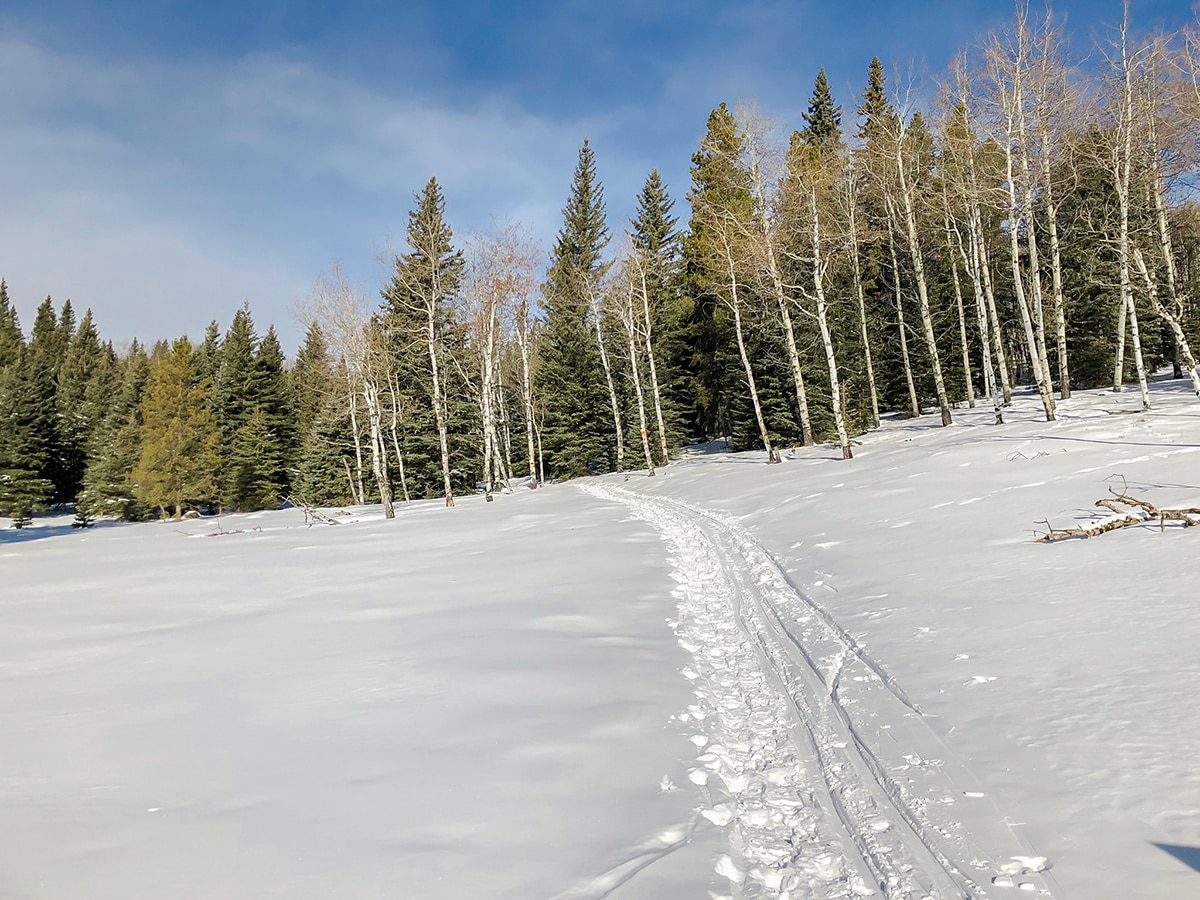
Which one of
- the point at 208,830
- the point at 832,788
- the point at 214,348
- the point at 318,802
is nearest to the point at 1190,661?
the point at 832,788

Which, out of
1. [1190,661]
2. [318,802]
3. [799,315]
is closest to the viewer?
[318,802]

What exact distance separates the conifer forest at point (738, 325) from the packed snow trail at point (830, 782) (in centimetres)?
1347

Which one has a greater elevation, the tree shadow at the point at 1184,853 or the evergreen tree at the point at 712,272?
the evergreen tree at the point at 712,272

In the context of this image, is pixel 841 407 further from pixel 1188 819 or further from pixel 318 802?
pixel 318 802

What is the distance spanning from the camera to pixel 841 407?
69.4 ft

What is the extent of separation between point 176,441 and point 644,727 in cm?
3966

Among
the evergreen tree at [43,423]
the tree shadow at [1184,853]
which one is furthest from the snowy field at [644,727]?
the evergreen tree at [43,423]

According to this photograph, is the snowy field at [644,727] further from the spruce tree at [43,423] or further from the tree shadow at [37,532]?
the spruce tree at [43,423]

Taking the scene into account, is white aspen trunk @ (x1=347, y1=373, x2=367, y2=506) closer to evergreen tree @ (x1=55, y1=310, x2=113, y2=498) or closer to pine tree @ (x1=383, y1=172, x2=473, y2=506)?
pine tree @ (x1=383, y1=172, x2=473, y2=506)

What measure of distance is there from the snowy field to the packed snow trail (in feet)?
0.07

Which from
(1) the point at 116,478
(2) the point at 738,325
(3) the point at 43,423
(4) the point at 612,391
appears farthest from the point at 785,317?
(3) the point at 43,423

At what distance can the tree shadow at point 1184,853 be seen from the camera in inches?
108

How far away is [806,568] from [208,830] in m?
8.15

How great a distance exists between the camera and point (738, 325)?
24.1m
